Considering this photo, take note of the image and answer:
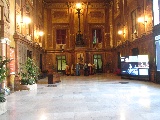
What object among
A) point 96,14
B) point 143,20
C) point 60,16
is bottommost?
point 143,20

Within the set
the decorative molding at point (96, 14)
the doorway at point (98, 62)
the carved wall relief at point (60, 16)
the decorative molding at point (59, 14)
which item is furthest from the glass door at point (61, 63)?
the decorative molding at point (96, 14)

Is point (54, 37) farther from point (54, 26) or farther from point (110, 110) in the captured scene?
point (110, 110)

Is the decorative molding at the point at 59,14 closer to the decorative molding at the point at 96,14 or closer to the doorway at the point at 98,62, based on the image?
the decorative molding at the point at 96,14

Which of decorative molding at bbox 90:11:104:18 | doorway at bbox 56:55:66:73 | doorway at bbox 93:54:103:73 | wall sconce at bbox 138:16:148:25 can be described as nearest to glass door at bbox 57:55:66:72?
doorway at bbox 56:55:66:73

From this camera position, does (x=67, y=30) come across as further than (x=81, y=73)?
Yes

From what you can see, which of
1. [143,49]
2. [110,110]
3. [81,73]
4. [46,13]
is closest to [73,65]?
[81,73]

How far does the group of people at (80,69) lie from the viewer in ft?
75.9

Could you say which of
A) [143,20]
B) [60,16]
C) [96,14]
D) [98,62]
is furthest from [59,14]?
[143,20]

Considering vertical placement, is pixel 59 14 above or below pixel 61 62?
above

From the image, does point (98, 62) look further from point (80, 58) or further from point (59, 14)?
point (59, 14)

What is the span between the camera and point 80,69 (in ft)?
81.3

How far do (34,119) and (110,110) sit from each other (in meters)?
2.15

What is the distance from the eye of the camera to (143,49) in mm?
15641

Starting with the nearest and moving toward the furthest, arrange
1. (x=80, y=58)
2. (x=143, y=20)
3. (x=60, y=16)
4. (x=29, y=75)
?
(x=29, y=75), (x=143, y=20), (x=80, y=58), (x=60, y=16)
